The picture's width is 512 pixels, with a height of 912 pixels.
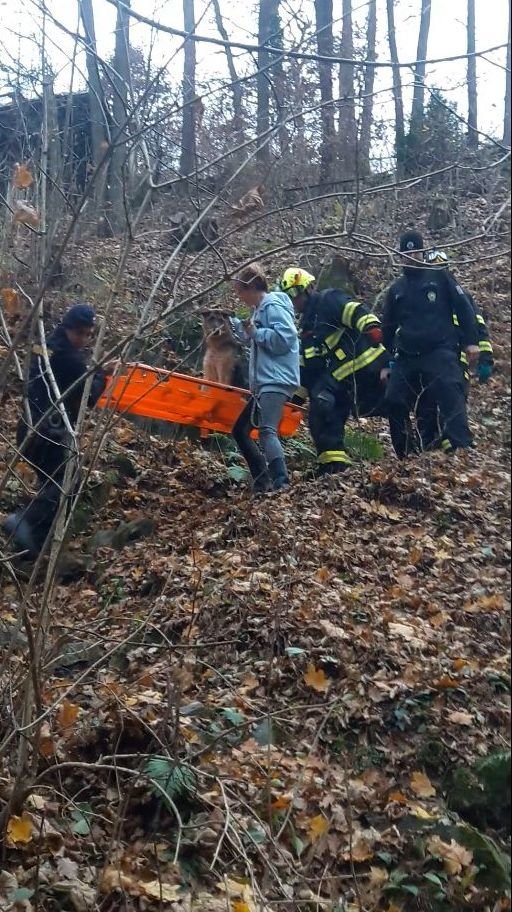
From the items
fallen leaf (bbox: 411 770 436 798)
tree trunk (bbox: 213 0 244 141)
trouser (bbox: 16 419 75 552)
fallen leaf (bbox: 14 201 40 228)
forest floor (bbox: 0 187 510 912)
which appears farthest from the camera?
trouser (bbox: 16 419 75 552)

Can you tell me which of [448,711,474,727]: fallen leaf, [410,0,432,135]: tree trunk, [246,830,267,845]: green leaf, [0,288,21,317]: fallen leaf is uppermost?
[410,0,432,135]: tree trunk

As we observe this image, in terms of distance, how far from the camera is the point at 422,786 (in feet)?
9.18

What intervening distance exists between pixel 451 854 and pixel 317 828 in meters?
1.01

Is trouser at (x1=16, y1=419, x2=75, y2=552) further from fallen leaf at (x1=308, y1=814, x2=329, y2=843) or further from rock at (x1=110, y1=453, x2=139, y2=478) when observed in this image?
fallen leaf at (x1=308, y1=814, x2=329, y2=843)

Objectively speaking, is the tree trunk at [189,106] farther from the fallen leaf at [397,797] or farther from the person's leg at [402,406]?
the fallen leaf at [397,797]

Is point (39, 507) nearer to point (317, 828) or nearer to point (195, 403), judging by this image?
point (195, 403)

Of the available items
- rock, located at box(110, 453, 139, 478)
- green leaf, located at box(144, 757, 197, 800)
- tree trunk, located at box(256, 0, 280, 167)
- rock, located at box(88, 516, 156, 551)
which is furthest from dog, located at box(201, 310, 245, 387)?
green leaf, located at box(144, 757, 197, 800)

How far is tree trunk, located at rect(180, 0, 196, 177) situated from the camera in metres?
3.91

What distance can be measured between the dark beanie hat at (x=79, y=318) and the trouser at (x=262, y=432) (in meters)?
1.83

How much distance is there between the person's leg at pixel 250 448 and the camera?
7.12 metres

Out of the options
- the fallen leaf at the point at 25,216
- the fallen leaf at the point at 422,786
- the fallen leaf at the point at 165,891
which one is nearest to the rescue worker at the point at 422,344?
the fallen leaf at the point at 422,786

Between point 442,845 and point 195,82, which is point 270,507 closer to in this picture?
point 195,82

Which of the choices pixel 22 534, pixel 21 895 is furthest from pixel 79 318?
pixel 21 895

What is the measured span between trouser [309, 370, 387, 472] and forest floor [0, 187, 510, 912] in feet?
5.31
